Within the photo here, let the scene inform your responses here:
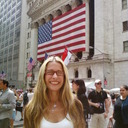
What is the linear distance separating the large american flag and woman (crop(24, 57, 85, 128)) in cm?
3030

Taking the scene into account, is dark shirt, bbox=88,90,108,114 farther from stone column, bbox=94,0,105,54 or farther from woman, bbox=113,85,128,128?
stone column, bbox=94,0,105,54

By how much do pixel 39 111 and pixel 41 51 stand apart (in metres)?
39.8

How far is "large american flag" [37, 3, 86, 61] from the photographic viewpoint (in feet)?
108

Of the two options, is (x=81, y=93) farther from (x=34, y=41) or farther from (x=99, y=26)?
(x=34, y=41)

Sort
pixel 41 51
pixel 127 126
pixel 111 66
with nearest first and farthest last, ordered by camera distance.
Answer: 1. pixel 127 126
2. pixel 111 66
3. pixel 41 51

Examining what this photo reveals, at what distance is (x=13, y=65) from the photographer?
5853 cm

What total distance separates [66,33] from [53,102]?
1299 inches

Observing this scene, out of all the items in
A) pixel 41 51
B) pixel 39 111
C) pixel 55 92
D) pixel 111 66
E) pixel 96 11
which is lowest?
pixel 39 111

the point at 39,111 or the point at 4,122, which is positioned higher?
the point at 39,111

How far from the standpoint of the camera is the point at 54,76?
2.10 meters

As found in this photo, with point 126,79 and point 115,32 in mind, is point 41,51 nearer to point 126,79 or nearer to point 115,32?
point 115,32

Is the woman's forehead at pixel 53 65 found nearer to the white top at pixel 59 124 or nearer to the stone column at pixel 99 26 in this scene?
the white top at pixel 59 124

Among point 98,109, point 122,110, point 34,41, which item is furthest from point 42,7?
point 122,110

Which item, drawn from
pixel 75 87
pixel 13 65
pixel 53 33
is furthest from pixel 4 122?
pixel 13 65
